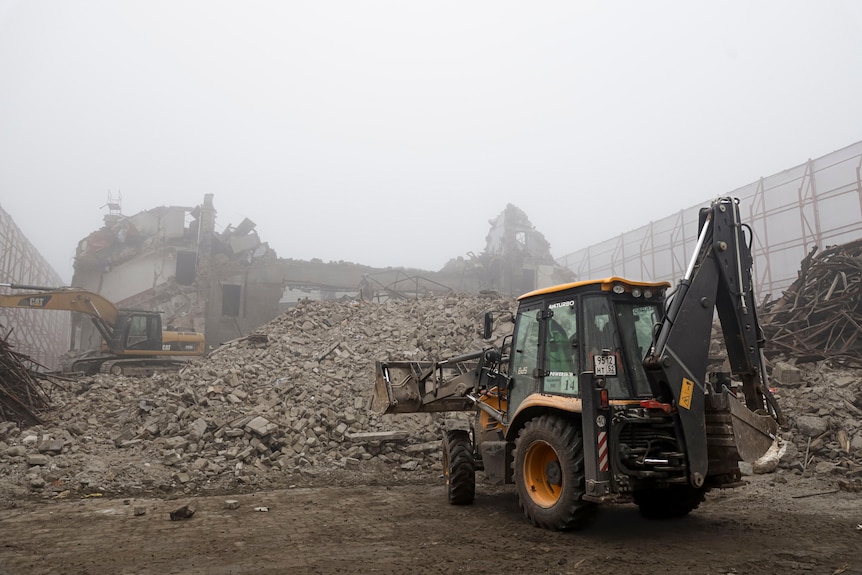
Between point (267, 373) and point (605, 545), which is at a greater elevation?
point (267, 373)

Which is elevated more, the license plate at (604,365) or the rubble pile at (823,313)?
the rubble pile at (823,313)

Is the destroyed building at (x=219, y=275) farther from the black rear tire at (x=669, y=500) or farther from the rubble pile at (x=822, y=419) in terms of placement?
the black rear tire at (x=669, y=500)

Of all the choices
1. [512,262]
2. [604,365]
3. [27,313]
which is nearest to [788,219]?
[512,262]

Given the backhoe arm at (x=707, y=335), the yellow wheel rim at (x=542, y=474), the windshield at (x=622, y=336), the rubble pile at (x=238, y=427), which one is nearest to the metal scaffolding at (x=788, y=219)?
the rubble pile at (x=238, y=427)

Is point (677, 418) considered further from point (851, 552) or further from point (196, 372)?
point (196, 372)

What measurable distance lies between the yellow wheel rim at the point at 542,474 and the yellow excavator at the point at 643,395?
0.04 ft

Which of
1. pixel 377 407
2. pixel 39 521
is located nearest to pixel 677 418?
pixel 377 407

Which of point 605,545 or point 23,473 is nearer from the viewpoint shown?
point 605,545

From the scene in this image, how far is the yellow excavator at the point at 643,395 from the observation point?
15.5 feet

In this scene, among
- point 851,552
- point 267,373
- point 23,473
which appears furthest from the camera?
point 267,373

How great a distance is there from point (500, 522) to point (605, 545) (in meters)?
1.37

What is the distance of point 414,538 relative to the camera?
5.33 m

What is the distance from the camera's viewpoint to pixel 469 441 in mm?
7199

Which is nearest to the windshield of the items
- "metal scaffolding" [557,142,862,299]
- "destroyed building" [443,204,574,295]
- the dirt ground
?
the dirt ground
